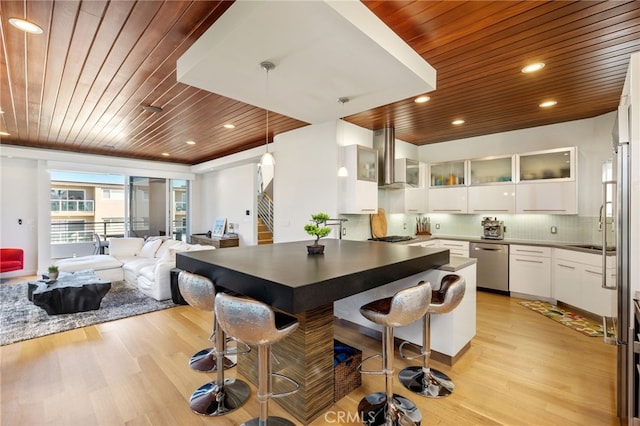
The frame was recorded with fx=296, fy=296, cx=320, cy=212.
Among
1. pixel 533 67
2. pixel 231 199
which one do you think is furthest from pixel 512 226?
pixel 231 199

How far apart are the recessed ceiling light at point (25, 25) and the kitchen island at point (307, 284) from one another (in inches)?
76.9

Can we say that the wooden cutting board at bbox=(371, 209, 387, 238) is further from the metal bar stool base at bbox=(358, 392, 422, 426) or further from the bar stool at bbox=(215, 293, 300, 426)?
the bar stool at bbox=(215, 293, 300, 426)

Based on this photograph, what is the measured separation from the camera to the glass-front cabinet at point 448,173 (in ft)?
17.7

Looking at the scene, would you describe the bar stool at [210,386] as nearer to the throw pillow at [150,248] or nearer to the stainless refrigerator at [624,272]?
the stainless refrigerator at [624,272]

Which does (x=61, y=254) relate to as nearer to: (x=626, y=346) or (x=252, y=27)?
(x=252, y=27)

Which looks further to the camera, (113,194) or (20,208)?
(113,194)

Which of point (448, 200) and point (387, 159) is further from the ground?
point (387, 159)

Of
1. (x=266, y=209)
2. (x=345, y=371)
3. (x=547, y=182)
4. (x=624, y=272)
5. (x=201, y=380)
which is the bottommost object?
(x=201, y=380)

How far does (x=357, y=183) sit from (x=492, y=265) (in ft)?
8.82

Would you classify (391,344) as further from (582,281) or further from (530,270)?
(530,270)

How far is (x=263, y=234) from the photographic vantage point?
24.2 ft

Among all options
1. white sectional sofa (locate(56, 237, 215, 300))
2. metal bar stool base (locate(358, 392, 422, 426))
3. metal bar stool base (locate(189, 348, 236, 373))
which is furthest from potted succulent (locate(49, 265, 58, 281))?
metal bar stool base (locate(358, 392, 422, 426))

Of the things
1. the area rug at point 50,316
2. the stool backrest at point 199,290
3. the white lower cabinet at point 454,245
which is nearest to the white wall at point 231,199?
the area rug at point 50,316

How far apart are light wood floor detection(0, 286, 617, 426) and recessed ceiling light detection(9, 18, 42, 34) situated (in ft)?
8.91
